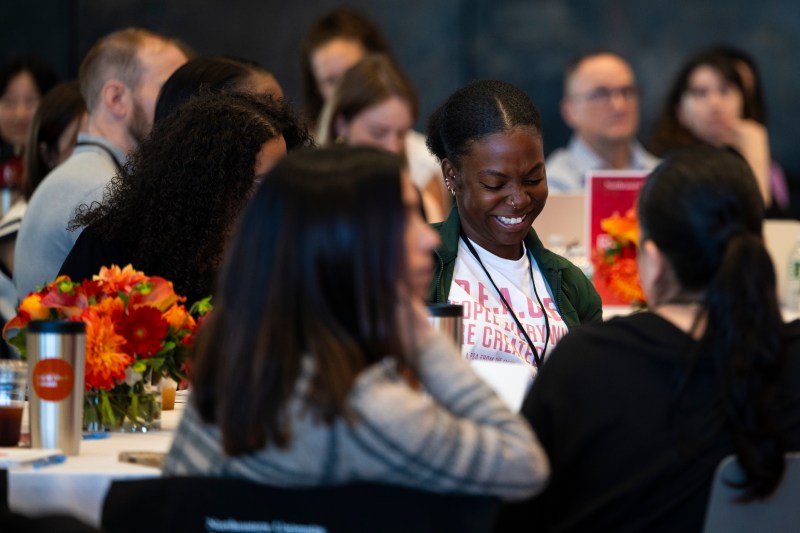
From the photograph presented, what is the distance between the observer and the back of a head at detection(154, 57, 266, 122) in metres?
3.19

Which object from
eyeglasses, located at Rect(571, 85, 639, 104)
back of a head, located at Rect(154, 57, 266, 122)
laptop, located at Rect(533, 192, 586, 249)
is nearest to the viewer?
back of a head, located at Rect(154, 57, 266, 122)

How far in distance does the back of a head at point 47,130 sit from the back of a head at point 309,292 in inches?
112

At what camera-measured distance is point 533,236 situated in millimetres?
2746

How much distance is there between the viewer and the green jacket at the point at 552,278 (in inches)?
101

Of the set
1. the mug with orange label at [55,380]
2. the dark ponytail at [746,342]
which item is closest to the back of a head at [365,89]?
the mug with orange label at [55,380]

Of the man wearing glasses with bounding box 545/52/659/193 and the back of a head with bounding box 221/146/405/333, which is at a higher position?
the man wearing glasses with bounding box 545/52/659/193

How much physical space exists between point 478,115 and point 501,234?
0.86 feet

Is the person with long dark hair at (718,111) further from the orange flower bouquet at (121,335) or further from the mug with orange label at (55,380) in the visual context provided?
the mug with orange label at (55,380)

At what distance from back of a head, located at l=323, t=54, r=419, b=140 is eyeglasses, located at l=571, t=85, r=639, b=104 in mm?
1368

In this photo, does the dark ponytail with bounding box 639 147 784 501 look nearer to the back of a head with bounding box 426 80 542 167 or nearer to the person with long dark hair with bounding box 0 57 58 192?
the back of a head with bounding box 426 80 542 167

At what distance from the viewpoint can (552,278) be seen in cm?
266

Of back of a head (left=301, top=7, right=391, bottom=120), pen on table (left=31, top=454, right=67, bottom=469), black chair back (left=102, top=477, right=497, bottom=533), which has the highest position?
back of a head (left=301, top=7, right=391, bottom=120)

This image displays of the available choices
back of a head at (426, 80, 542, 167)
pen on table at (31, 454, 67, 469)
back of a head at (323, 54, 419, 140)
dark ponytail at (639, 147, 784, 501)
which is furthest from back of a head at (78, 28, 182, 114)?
dark ponytail at (639, 147, 784, 501)

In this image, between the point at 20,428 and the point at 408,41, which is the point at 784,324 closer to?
the point at 20,428
